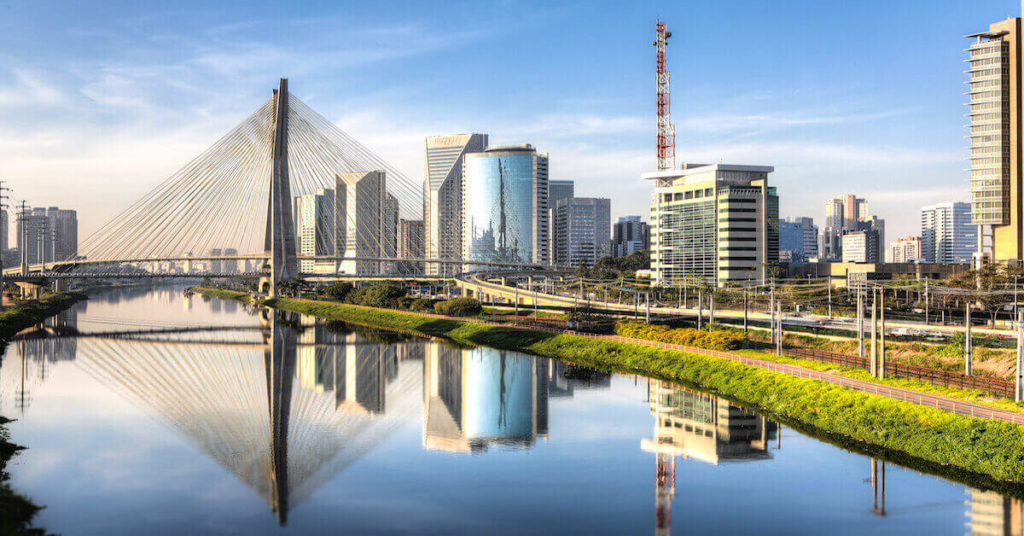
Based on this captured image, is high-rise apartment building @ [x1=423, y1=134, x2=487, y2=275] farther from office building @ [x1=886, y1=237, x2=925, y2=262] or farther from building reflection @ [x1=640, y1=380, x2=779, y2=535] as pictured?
building reflection @ [x1=640, y1=380, x2=779, y2=535]

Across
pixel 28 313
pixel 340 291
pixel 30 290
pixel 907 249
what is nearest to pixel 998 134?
pixel 340 291

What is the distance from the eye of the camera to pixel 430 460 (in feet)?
78.8

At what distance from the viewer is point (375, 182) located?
423ft

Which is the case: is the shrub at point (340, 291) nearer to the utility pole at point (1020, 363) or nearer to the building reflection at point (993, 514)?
the utility pole at point (1020, 363)

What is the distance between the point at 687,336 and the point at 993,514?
22872 millimetres

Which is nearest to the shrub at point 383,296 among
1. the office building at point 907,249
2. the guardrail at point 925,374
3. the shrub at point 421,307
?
the shrub at point 421,307

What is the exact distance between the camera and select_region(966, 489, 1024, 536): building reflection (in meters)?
17.0

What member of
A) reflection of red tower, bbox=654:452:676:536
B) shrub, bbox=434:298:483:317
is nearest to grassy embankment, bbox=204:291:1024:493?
reflection of red tower, bbox=654:452:676:536

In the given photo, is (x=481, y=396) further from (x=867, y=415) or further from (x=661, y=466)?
(x=867, y=415)

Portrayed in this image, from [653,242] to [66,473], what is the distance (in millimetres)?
79702

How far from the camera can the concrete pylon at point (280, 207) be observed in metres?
69.2

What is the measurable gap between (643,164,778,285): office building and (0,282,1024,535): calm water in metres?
45.2

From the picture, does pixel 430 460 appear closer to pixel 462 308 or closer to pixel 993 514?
pixel 993 514

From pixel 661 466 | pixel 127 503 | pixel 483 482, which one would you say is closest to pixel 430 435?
pixel 483 482
